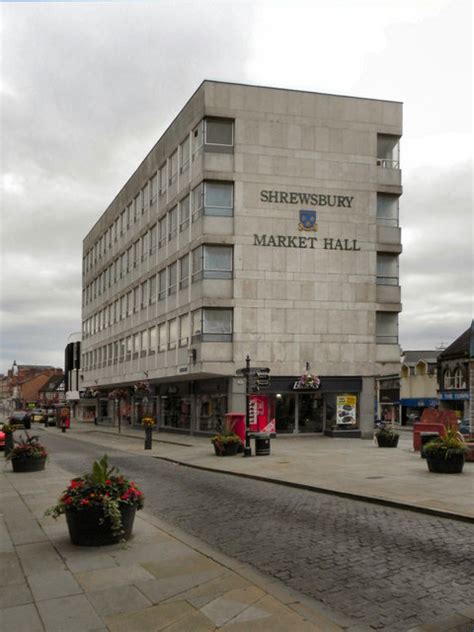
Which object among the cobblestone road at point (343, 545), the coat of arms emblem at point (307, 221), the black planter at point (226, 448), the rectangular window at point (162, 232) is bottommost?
the black planter at point (226, 448)

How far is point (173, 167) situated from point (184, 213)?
15.4ft

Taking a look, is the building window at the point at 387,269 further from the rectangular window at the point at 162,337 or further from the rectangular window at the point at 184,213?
the rectangular window at the point at 162,337

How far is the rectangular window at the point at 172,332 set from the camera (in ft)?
143

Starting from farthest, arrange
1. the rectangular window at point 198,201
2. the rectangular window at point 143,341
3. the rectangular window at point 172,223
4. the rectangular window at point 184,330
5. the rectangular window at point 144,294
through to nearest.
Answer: the rectangular window at point 144,294
the rectangular window at point 143,341
the rectangular window at point 172,223
the rectangular window at point 184,330
the rectangular window at point 198,201

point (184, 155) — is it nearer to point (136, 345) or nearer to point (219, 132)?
point (219, 132)

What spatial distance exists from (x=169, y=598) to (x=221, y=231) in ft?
107

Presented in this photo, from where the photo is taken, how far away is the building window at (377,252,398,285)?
4072 centimetres

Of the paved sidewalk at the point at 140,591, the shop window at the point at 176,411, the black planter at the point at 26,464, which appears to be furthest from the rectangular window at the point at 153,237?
the paved sidewalk at the point at 140,591

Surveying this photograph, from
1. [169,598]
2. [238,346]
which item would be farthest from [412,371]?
[169,598]

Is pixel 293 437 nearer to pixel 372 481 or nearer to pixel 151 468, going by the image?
pixel 151 468

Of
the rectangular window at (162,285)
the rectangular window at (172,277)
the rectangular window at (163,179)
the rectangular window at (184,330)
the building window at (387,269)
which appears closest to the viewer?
the building window at (387,269)

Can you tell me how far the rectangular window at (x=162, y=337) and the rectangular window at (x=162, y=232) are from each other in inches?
236

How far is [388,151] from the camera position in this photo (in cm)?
4241

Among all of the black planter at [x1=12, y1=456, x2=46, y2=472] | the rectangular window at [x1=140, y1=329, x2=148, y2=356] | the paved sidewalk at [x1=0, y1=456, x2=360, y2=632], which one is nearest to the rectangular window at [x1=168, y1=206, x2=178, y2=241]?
the rectangular window at [x1=140, y1=329, x2=148, y2=356]
